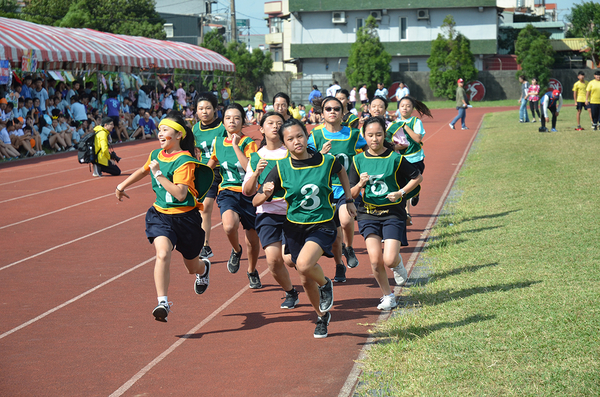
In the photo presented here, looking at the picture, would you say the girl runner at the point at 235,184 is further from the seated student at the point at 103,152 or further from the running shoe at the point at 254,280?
the seated student at the point at 103,152

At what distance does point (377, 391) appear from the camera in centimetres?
415

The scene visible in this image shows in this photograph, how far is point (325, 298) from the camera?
523 centimetres

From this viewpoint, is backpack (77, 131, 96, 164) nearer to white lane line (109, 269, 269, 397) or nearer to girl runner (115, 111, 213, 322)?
white lane line (109, 269, 269, 397)

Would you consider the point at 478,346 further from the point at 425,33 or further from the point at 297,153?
the point at 425,33

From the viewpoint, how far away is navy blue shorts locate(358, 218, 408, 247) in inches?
229

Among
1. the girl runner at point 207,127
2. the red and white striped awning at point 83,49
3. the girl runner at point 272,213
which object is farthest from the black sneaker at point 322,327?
the red and white striped awning at point 83,49

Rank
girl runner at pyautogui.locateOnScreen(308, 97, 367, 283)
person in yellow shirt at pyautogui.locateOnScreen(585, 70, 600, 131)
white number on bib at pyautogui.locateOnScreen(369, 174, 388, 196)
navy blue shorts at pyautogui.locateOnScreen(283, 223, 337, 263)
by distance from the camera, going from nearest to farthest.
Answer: navy blue shorts at pyautogui.locateOnScreen(283, 223, 337, 263), white number on bib at pyautogui.locateOnScreen(369, 174, 388, 196), girl runner at pyautogui.locateOnScreen(308, 97, 367, 283), person in yellow shirt at pyautogui.locateOnScreen(585, 70, 600, 131)

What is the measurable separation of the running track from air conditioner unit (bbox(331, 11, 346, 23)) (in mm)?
45312

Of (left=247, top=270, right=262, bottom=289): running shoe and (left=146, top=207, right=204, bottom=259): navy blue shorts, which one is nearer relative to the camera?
(left=146, top=207, right=204, bottom=259): navy blue shorts

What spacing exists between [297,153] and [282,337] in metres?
1.52

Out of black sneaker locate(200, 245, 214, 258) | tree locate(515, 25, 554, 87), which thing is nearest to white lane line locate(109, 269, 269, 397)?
black sneaker locate(200, 245, 214, 258)

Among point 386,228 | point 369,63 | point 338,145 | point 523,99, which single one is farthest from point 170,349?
point 369,63

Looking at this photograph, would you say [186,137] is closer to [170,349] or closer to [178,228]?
[178,228]

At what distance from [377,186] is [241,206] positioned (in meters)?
1.55
